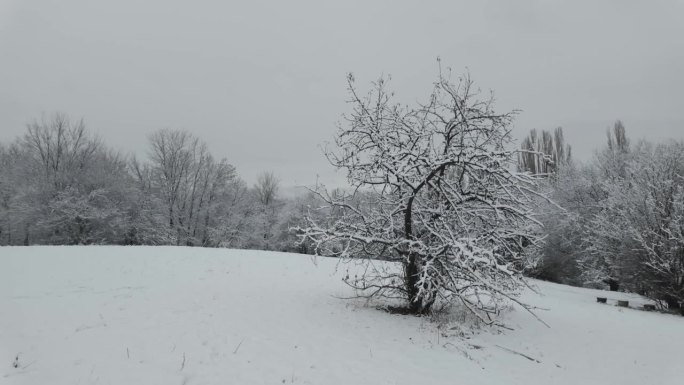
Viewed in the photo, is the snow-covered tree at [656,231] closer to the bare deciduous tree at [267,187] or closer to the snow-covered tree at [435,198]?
the snow-covered tree at [435,198]

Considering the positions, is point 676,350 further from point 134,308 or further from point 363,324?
point 134,308

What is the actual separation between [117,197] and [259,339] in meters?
28.0

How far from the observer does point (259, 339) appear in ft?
21.8

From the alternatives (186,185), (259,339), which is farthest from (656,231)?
(186,185)

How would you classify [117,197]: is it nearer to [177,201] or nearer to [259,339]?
[177,201]

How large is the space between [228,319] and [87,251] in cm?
938

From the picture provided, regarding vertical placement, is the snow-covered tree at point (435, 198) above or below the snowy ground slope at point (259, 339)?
above

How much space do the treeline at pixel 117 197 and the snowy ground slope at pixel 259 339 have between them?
1734 centimetres

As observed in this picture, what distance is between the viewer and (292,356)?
6086 mm

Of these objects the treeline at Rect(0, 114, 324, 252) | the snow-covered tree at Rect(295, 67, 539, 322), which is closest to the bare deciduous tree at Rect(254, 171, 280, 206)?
the treeline at Rect(0, 114, 324, 252)

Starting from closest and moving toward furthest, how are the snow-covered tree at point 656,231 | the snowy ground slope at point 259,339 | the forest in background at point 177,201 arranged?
the snowy ground slope at point 259,339, the snow-covered tree at point 656,231, the forest in background at point 177,201

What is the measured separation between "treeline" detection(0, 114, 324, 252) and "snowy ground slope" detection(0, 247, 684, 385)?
1734 centimetres

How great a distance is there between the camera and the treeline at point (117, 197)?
26.2 m

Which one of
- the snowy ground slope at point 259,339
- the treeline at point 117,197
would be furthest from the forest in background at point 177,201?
the snowy ground slope at point 259,339
